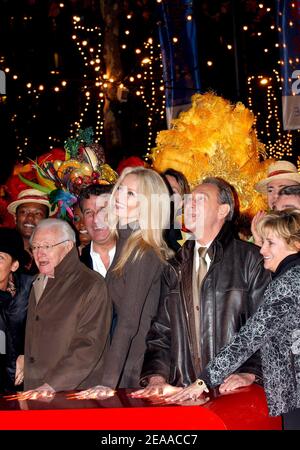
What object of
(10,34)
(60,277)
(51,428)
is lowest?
(51,428)

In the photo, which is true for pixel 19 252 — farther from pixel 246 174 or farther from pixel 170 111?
pixel 170 111

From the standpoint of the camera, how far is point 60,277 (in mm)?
6758

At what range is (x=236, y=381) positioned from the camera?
5.89m

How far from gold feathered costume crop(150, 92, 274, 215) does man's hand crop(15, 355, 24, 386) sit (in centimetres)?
310

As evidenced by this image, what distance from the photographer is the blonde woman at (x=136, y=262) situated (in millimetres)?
6547

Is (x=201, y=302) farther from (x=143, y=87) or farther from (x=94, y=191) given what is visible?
(x=143, y=87)

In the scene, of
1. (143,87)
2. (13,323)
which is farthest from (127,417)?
(143,87)

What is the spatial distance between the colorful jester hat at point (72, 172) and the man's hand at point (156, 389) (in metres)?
3.39

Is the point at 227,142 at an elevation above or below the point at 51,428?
above

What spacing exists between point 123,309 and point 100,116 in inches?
840

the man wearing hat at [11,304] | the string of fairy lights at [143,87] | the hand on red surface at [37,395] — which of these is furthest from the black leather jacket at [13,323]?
the string of fairy lights at [143,87]

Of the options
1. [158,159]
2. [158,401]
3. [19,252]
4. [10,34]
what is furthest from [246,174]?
[10,34]

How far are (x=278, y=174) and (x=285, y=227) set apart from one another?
3374mm

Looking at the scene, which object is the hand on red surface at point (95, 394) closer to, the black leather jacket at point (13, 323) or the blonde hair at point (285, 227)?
the black leather jacket at point (13, 323)
